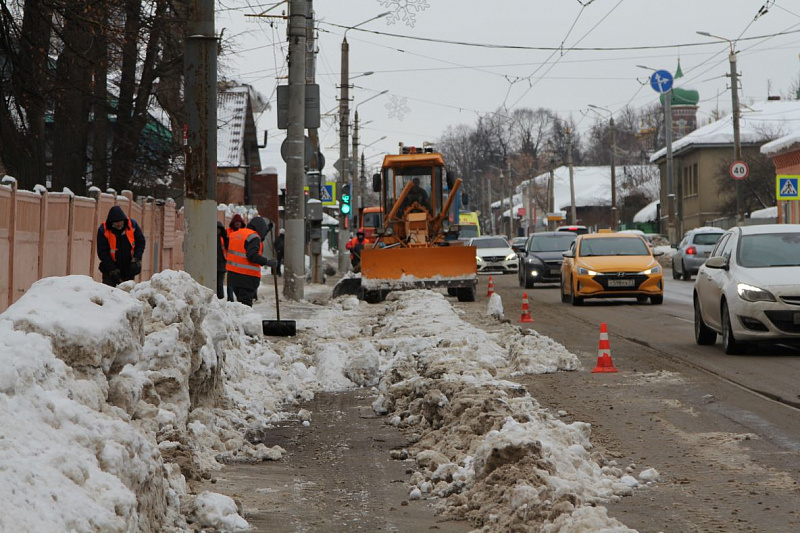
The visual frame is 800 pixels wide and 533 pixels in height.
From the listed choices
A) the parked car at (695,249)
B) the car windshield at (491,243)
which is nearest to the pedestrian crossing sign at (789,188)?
the parked car at (695,249)

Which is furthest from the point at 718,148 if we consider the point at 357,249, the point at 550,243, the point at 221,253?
the point at 221,253

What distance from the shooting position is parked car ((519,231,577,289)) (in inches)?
1216

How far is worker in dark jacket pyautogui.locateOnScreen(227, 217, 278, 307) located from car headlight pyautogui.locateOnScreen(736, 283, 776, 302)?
7212 millimetres

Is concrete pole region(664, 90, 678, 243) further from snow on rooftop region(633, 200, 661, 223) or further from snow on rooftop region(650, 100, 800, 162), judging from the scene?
snow on rooftop region(633, 200, 661, 223)

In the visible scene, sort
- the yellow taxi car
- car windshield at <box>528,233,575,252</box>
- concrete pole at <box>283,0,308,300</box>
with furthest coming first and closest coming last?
car windshield at <box>528,233,575,252</box> → concrete pole at <box>283,0,308,300</box> → the yellow taxi car

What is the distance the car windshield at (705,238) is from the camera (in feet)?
116

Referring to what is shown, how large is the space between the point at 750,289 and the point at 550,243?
19.3 meters

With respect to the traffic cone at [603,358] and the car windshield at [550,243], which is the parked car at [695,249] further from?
the traffic cone at [603,358]

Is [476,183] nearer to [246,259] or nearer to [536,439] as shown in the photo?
[246,259]

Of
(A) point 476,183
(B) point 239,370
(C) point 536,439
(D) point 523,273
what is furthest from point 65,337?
(A) point 476,183

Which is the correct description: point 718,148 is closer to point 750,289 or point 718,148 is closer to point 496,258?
point 496,258

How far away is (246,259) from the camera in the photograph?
1745 cm

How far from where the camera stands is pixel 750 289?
1288 centimetres

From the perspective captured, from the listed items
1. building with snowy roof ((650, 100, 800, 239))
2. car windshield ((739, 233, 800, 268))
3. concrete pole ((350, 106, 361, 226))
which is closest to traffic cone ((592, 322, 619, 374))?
car windshield ((739, 233, 800, 268))
